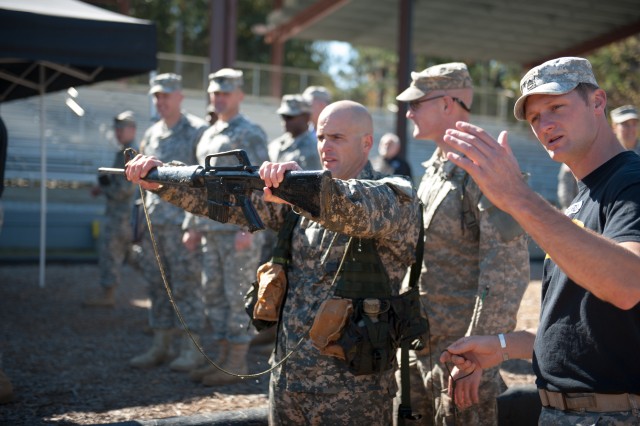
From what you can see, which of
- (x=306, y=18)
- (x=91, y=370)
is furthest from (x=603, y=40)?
(x=91, y=370)

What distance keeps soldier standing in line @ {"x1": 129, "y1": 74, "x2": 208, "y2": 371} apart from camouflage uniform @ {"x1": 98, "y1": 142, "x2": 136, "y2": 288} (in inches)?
121

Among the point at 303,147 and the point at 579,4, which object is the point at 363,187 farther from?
the point at 579,4

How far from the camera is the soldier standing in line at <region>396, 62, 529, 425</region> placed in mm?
3748

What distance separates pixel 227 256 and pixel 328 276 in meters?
2.87

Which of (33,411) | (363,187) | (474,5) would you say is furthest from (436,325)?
(474,5)

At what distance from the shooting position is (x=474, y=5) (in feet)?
63.8

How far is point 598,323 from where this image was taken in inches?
95.4

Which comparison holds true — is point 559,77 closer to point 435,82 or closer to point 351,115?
point 351,115

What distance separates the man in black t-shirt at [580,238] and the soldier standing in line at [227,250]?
3.75 meters

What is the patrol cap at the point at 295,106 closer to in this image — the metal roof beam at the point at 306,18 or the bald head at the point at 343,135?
the bald head at the point at 343,135

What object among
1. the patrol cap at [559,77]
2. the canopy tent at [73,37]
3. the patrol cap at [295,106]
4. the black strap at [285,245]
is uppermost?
the canopy tent at [73,37]

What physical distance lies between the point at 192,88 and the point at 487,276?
2081 cm

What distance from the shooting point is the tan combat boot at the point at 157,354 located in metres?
6.82

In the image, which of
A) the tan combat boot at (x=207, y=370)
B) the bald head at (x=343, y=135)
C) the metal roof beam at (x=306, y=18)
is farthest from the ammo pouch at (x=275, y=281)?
the metal roof beam at (x=306, y=18)
